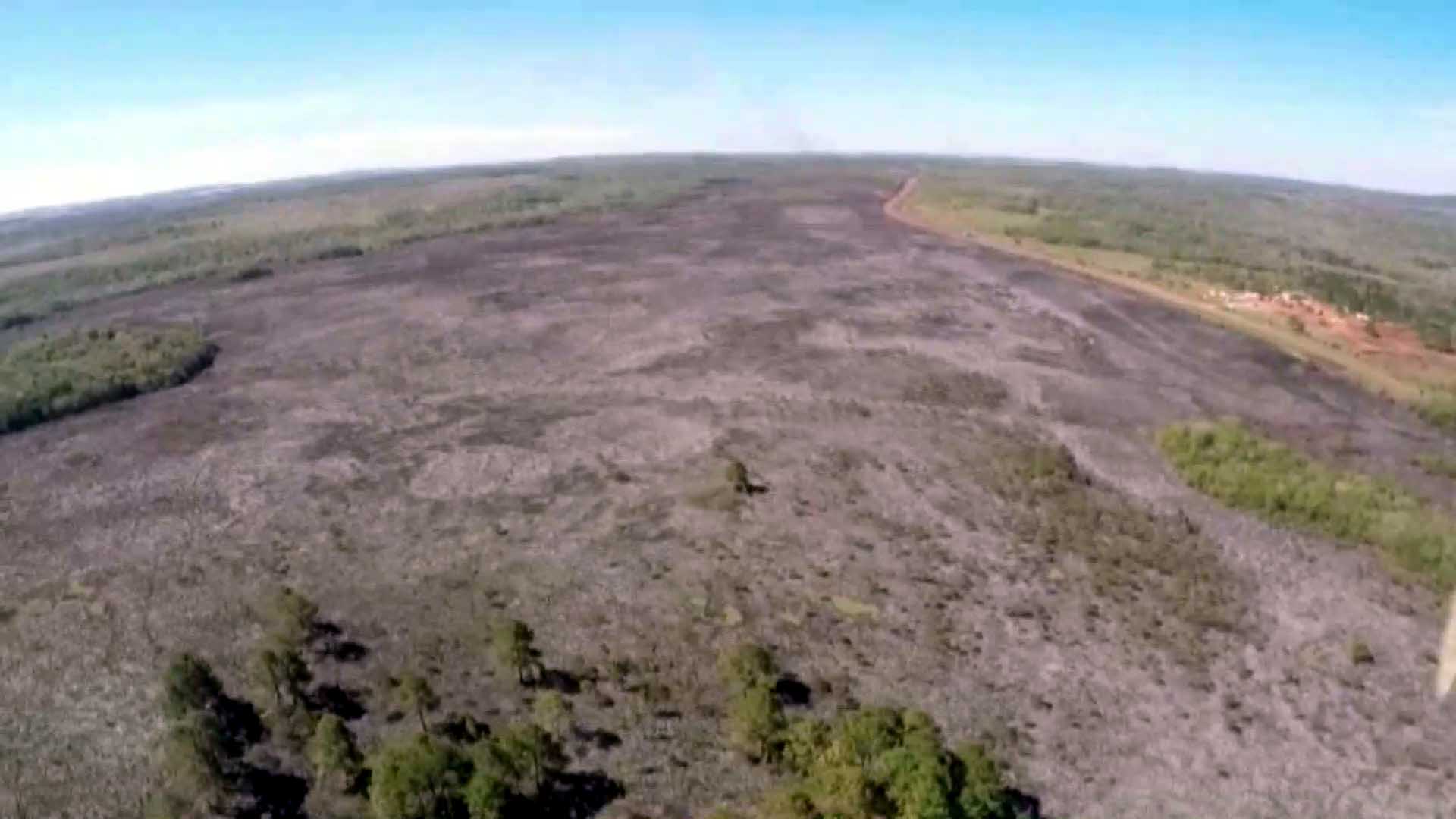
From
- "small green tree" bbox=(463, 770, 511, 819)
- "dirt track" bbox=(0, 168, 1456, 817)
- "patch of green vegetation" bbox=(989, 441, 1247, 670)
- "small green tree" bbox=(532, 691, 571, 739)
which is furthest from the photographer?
"patch of green vegetation" bbox=(989, 441, 1247, 670)

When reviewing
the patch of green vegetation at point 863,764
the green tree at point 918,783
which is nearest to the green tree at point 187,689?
the patch of green vegetation at point 863,764

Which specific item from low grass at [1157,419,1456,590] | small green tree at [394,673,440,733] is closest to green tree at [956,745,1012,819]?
small green tree at [394,673,440,733]

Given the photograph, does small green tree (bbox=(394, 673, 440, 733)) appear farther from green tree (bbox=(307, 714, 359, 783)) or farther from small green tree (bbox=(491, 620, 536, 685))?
green tree (bbox=(307, 714, 359, 783))

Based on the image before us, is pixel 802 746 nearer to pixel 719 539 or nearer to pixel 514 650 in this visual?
pixel 514 650

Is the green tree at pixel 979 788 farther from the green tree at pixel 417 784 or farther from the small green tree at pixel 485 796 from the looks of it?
the green tree at pixel 417 784

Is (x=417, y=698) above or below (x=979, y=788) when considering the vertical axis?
below

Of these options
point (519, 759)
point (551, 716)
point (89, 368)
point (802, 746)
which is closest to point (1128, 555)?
point (802, 746)

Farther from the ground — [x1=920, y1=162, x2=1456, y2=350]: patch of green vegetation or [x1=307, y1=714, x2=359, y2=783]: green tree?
[x1=920, y1=162, x2=1456, y2=350]: patch of green vegetation
